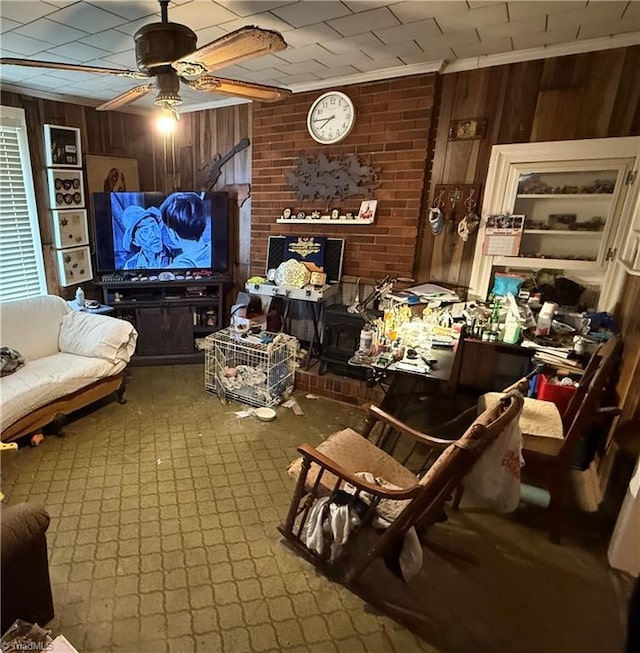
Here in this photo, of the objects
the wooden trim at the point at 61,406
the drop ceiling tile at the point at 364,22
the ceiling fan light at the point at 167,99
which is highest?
the drop ceiling tile at the point at 364,22

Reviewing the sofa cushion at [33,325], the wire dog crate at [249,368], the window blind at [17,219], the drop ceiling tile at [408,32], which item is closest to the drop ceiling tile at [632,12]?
the drop ceiling tile at [408,32]

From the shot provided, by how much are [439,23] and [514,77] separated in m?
0.80

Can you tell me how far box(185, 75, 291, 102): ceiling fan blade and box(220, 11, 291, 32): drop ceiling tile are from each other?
1.25 feet

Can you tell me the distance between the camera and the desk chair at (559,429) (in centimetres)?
179

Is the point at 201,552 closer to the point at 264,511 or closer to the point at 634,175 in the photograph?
the point at 264,511

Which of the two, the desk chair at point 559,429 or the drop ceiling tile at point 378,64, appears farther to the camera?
the drop ceiling tile at point 378,64

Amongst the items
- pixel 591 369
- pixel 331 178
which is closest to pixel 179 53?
pixel 331 178

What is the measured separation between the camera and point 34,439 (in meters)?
2.49

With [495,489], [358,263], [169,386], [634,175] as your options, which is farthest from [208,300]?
[634,175]

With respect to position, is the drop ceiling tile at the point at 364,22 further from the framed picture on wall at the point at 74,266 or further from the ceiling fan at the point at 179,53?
the framed picture on wall at the point at 74,266

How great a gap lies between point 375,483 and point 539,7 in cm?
240

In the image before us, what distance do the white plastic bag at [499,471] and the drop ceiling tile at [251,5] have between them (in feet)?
7.13

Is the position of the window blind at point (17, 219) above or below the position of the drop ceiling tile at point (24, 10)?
below

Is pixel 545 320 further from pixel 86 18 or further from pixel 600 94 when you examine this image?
pixel 86 18
